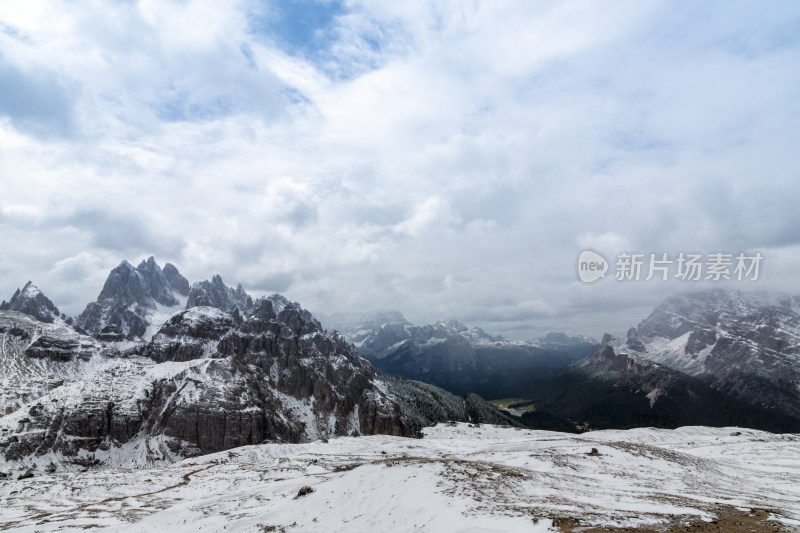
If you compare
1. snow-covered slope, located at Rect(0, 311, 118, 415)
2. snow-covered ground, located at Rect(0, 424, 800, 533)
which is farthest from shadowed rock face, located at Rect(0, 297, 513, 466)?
snow-covered ground, located at Rect(0, 424, 800, 533)

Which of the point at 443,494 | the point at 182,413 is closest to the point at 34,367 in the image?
the point at 182,413

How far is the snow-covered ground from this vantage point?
86.6 feet

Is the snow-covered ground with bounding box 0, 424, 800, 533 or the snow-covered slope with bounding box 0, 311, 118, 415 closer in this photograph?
the snow-covered ground with bounding box 0, 424, 800, 533

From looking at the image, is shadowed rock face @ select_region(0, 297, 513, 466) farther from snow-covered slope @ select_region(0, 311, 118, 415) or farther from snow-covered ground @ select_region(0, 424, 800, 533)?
snow-covered ground @ select_region(0, 424, 800, 533)

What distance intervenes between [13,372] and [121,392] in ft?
212

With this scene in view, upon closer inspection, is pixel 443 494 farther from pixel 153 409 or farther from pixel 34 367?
pixel 34 367

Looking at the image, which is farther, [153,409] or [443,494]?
[153,409]

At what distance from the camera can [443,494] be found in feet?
100

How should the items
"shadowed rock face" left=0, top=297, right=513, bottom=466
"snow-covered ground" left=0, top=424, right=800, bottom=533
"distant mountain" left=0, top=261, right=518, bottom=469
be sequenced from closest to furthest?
"snow-covered ground" left=0, top=424, right=800, bottom=533
"distant mountain" left=0, top=261, right=518, bottom=469
"shadowed rock face" left=0, top=297, right=513, bottom=466

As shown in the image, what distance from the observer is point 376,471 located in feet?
131

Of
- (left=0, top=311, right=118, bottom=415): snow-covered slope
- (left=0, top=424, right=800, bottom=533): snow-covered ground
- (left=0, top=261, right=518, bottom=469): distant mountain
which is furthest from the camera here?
(left=0, top=311, right=118, bottom=415): snow-covered slope

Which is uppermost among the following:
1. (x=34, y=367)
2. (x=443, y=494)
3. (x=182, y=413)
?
(x=443, y=494)

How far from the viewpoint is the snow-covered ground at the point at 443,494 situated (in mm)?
26406

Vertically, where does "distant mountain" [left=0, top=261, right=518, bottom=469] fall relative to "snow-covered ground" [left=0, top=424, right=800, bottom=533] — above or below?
below
